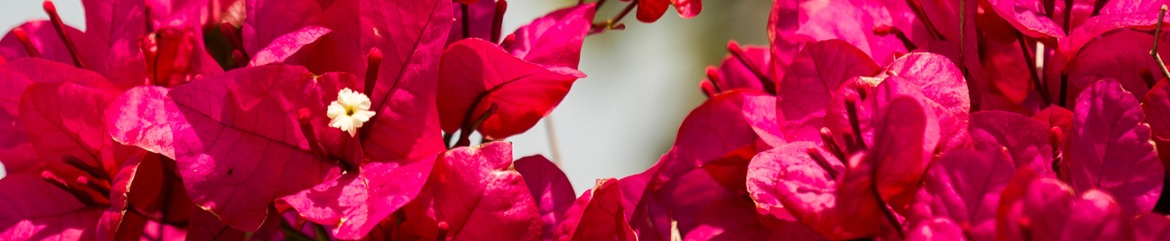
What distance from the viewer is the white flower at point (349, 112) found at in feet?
1.87

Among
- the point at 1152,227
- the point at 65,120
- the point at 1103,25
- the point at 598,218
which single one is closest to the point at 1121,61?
the point at 1103,25

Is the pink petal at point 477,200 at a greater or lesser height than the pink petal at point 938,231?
lesser

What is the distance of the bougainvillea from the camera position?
0.52 meters

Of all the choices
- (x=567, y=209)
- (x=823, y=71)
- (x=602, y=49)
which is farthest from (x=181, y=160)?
(x=602, y=49)

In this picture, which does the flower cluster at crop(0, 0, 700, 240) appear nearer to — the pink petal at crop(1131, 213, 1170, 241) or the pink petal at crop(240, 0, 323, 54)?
the pink petal at crop(240, 0, 323, 54)

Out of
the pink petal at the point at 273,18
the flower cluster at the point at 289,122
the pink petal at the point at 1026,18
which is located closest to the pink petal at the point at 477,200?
the flower cluster at the point at 289,122

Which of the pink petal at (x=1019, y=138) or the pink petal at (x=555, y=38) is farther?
the pink petal at (x=555, y=38)

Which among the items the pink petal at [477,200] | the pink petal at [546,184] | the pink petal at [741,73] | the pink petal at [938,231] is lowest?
the pink petal at [741,73]

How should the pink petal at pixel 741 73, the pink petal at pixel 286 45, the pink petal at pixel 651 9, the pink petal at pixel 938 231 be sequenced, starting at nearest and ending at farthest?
the pink petal at pixel 938 231 < the pink petal at pixel 286 45 < the pink petal at pixel 651 9 < the pink petal at pixel 741 73

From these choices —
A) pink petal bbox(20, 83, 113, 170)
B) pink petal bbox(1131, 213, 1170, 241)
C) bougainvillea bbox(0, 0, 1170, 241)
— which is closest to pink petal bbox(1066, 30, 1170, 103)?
bougainvillea bbox(0, 0, 1170, 241)

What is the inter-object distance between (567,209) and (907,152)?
194 millimetres

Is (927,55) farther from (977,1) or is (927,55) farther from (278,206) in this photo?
(278,206)

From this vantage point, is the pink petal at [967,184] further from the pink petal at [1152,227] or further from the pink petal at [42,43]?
the pink petal at [42,43]

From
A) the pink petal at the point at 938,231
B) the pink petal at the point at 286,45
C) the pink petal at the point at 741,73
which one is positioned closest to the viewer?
the pink petal at the point at 938,231
